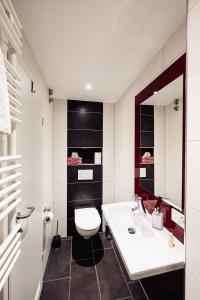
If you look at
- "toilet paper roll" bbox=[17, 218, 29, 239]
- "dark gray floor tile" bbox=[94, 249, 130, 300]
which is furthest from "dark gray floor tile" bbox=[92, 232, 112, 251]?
"toilet paper roll" bbox=[17, 218, 29, 239]

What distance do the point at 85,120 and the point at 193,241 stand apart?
6.81 feet

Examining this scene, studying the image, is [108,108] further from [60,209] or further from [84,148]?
[60,209]

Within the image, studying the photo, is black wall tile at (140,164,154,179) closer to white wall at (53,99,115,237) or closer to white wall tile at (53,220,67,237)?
white wall at (53,99,115,237)

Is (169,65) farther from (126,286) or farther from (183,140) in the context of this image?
(126,286)

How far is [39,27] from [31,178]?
1122mm

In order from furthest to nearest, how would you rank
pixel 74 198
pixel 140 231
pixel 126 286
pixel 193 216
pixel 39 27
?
pixel 74 198
pixel 126 286
pixel 140 231
pixel 39 27
pixel 193 216

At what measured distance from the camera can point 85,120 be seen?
2396 mm

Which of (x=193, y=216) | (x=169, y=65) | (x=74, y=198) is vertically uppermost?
(x=169, y=65)

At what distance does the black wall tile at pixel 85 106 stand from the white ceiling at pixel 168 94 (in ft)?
3.70

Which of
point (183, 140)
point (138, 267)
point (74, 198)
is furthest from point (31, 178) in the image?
point (74, 198)

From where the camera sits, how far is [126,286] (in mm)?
1486

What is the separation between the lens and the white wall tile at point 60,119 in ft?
7.61

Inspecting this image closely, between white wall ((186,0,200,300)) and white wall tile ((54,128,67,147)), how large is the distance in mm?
1911

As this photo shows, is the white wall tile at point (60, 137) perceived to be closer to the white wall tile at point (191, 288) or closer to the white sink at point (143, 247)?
the white sink at point (143, 247)
